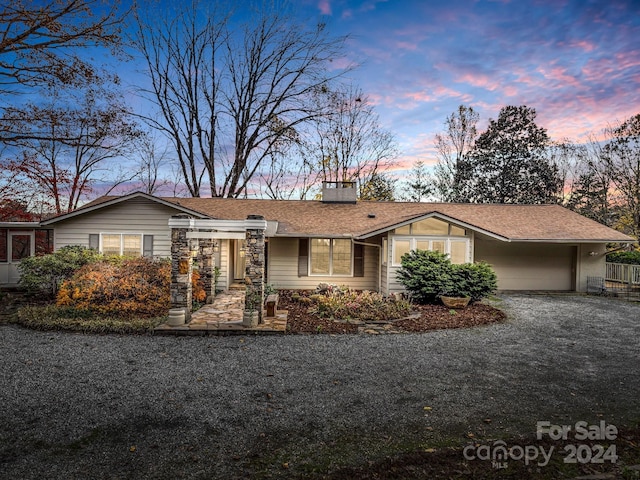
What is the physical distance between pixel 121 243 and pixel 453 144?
22878mm

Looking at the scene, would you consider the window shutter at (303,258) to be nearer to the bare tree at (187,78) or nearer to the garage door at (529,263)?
the garage door at (529,263)

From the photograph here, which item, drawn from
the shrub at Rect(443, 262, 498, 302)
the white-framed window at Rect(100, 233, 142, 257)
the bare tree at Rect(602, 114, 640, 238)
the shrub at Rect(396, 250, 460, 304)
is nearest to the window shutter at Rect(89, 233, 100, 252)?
the white-framed window at Rect(100, 233, 142, 257)

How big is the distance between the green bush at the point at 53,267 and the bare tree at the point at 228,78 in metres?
11.1

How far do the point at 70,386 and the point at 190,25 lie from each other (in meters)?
21.9

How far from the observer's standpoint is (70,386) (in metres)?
4.84

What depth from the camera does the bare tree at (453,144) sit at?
2628 centimetres

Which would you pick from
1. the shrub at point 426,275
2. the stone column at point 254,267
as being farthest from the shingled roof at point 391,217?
the stone column at point 254,267

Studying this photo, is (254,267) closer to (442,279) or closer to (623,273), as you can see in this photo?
(442,279)

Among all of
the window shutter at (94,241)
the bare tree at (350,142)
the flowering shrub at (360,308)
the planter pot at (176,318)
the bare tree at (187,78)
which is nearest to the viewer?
the planter pot at (176,318)

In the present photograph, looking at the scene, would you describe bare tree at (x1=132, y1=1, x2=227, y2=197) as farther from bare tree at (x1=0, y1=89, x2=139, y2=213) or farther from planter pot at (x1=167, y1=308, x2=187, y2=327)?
planter pot at (x1=167, y1=308, x2=187, y2=327)

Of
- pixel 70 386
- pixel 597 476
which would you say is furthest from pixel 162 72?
pixel 597 476

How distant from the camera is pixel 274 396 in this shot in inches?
181

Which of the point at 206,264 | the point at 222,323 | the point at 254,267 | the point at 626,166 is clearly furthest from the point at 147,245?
the point at 626,166

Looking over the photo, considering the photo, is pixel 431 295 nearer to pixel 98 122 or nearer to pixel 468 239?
pixel 468 239
